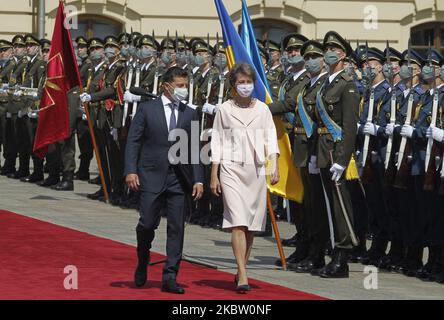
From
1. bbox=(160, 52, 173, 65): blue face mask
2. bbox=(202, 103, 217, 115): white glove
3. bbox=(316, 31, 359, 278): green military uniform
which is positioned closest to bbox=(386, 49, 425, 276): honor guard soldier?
bbox=(316, 31, 359, 278): green military uniform

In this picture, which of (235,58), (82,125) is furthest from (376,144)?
(82,125)

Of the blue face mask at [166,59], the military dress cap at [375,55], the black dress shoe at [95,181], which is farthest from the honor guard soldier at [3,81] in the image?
the military dress cap at [375,55]

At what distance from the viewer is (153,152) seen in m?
12.6

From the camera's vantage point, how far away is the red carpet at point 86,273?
40.1 ft

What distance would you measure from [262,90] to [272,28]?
1593 centimetres

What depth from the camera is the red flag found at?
63.8ft

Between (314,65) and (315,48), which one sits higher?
(315,48)

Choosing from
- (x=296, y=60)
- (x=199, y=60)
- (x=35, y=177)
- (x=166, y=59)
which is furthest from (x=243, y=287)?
(x=35, y=177)

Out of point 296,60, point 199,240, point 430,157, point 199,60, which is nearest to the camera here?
point 430,157

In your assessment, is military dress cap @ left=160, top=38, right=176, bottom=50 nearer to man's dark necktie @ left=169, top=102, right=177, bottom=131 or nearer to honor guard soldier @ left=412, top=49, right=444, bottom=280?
honor guard soldier @ left=412, top=49, right=444, bottom=280

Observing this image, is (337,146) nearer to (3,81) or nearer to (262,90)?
(262,90)

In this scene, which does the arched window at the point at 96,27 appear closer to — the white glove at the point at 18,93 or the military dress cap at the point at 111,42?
the white glove at the point at 18,93

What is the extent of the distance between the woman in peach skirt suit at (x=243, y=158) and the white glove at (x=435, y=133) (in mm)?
1653

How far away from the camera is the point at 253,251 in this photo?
1563 cm
